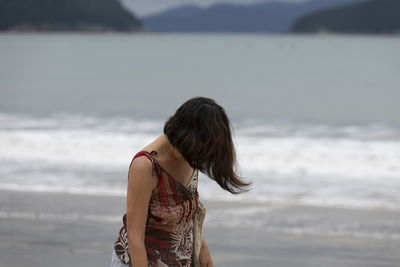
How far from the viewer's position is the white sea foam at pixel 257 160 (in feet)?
28.4

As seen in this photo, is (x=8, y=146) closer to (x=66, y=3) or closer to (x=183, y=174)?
(x=183, y=174)

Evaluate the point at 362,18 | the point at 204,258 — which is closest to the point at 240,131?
the point at 204,258

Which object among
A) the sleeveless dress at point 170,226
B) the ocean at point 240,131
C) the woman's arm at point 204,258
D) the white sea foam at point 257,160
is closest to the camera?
the sleeveless dress at point 170,226

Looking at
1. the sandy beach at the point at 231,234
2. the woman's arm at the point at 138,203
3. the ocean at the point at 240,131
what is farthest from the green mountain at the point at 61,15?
the woman's arm at the point at 138,203

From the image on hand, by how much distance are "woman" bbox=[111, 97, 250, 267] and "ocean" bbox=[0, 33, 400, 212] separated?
18.1ft

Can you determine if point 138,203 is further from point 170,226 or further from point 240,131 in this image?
point 240,131

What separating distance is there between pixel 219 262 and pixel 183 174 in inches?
127

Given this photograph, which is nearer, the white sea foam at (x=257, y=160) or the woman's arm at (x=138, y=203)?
the woman's arm at (x=138, y=203)

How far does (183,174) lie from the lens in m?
2.43

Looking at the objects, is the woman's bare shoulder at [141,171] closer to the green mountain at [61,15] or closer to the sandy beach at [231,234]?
the sandy beach at [231,234]

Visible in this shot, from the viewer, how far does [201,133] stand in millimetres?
2242

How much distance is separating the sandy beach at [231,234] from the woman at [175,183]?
9.94 feet

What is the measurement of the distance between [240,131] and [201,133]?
15.6m

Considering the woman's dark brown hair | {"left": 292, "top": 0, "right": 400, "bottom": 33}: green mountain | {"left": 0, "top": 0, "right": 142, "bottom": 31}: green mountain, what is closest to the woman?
→ the woman's dark brown hair
